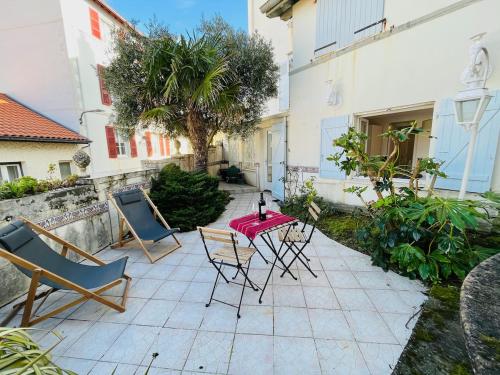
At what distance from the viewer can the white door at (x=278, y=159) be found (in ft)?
20.3

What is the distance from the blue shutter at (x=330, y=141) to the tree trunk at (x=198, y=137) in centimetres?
283

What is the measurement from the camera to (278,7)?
5582 millimetres

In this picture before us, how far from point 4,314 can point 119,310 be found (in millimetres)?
1149

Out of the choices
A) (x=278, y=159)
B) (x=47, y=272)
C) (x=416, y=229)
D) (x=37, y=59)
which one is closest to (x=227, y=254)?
(x=47, y=272)

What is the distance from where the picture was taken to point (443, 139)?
3.48 meters

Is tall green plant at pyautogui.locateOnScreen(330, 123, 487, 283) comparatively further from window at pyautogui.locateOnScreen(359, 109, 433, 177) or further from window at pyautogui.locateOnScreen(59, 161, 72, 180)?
window at pyautogui.locateOnScreen(59, 161, 72, 180)

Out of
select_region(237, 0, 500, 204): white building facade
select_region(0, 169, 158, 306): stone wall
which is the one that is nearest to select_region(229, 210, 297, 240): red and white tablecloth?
select_region(0, 169, 158, 306): stone wall

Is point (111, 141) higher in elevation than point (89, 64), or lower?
lower

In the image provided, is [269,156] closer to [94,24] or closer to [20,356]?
[20,356]

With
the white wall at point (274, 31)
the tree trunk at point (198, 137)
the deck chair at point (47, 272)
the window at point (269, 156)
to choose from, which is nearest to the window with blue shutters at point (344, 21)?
the white wall at point (274, 31)

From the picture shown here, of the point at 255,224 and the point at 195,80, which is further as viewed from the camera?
the point at 195,80

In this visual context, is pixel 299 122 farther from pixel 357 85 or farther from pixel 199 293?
pixel 199 293

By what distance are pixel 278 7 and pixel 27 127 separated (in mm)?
7335

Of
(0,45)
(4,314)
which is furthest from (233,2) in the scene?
(4,314)
